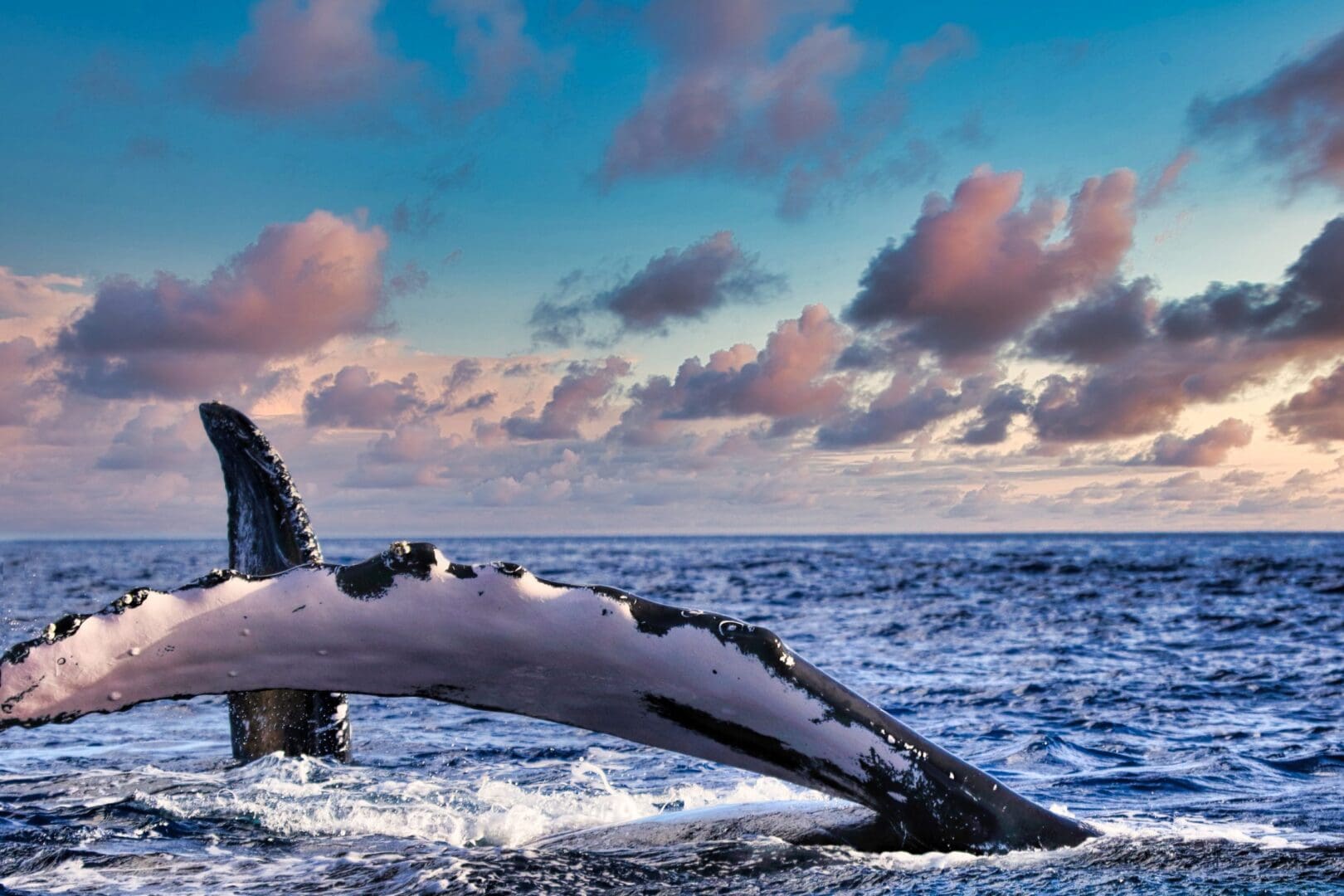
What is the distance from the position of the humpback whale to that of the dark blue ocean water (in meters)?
0.83

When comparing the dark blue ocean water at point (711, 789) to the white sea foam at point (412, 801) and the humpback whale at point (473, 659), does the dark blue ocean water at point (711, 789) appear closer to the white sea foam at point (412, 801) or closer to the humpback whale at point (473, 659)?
the white sea foam at point (412, 801)

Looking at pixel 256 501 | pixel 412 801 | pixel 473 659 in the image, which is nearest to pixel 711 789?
pixel 412 801

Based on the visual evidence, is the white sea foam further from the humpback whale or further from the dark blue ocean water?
the humpback whale

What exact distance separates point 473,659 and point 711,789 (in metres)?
3.93

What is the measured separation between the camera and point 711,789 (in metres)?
7.09

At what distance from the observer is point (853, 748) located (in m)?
3.80

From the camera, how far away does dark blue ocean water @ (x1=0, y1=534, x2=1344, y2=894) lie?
4426 mm

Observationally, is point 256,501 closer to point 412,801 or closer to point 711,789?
point 412,801

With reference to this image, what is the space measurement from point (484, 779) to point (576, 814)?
1424mm

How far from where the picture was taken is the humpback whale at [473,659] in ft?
11.0

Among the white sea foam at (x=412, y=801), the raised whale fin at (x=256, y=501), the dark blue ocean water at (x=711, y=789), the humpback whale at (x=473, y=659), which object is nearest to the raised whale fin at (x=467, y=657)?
the humpback whale at (x=473, y=659)

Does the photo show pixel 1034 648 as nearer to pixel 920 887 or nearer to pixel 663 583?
pixel 920 887

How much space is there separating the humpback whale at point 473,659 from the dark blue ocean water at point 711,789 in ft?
2.73

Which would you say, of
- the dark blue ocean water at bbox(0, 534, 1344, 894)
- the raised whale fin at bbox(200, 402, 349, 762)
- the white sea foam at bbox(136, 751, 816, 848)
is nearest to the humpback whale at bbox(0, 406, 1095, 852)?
the dark blue ocean water at bbox(0, 534, 1344, 894)
